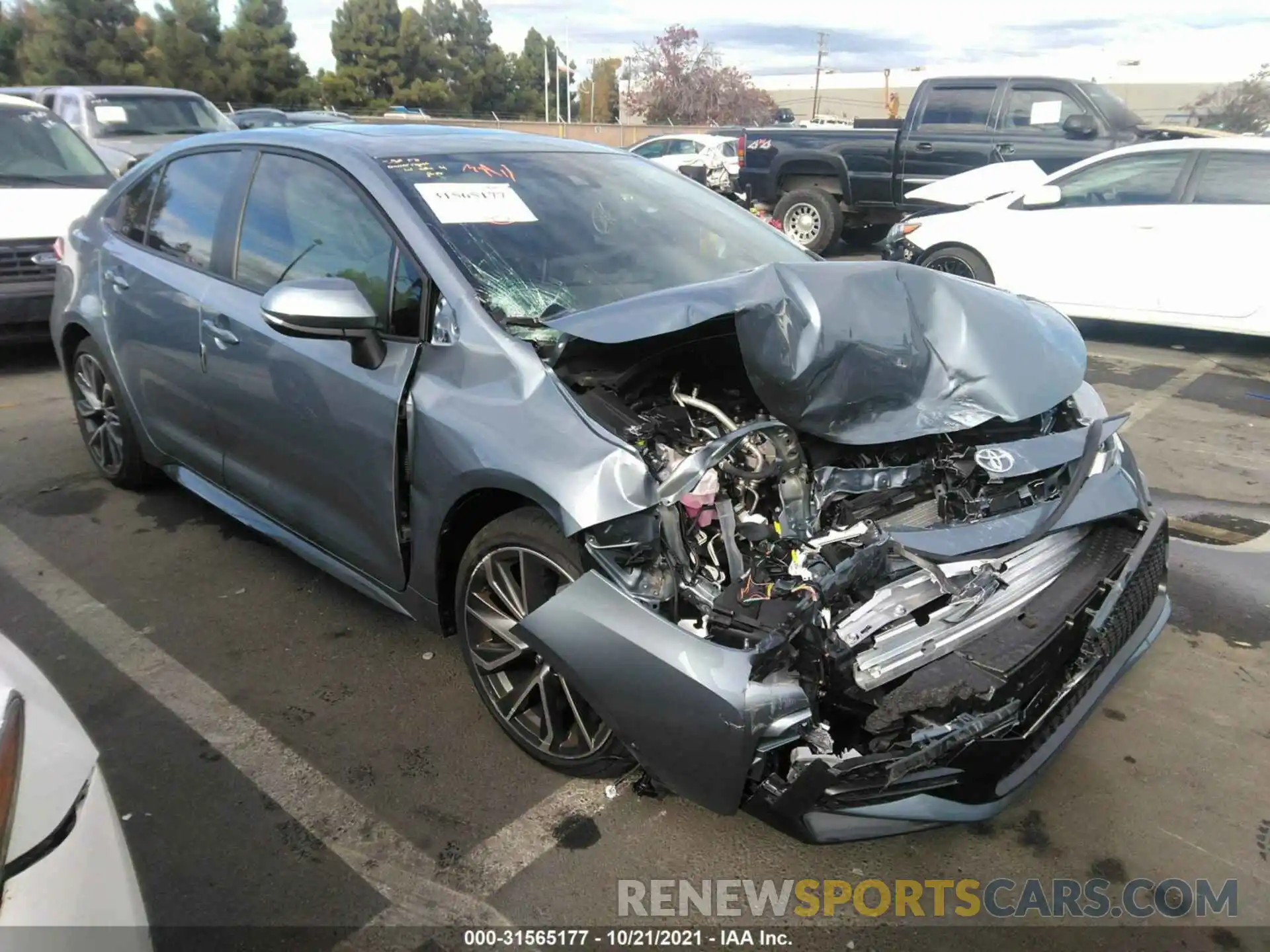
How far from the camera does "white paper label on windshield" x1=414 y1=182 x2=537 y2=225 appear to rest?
9.80 feet

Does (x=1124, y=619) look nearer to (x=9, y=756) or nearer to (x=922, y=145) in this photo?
(x=9, y=756)

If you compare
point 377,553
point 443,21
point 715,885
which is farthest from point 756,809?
point 443,21

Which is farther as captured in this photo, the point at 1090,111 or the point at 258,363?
the point at 1090,111

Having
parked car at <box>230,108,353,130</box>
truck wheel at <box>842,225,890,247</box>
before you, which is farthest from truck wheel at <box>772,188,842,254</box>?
parked car at <box>230,108,353,130</box>

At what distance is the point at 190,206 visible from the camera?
3.88 metres

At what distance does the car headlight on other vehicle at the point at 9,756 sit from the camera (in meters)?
1.37

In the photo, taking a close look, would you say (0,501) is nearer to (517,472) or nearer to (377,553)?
(377,553)

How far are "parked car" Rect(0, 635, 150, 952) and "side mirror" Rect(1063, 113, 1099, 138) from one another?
10958mm

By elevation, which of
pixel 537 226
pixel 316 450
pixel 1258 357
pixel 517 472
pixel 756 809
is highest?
pixel 537 226

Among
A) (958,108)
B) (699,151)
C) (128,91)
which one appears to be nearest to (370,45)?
(699,151)

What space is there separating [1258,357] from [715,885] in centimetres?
755

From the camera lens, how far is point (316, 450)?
310cm

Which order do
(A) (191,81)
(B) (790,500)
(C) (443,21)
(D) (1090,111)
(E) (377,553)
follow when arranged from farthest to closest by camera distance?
1. (C) (443,21)
2. (A) (191,81)
3. (D) (1090,111)
4. (E) (377,553)
5. (B) (790,500)

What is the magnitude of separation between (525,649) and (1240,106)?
1640 inches
